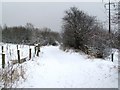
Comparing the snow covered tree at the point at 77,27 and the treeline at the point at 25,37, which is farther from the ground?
the snow covered tree at the point at 77,27

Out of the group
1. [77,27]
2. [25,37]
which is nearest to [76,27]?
[77,27]

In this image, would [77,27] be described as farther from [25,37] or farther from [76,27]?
[25,37]

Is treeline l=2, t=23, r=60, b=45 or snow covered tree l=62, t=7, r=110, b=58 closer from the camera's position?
snow covered tree l=62, t=7, r=110, b=58

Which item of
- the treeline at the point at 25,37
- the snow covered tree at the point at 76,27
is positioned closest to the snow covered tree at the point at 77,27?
the snow covered tree at the point at 76,27

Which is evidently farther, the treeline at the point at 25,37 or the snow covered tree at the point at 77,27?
the treeline at the point at 25,37

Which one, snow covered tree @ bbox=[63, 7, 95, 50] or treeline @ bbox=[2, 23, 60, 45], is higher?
snow covered tree @ bbox=[63, 7, 95, 50]

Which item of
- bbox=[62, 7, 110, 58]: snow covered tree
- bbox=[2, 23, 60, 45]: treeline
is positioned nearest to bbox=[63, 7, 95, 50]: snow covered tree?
bbox=[62, 7, 110, 58]: snow covered tree

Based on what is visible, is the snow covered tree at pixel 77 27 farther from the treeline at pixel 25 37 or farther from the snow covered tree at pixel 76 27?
the treeline at pixel 25 37

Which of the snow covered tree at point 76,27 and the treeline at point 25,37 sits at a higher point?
the snow covered tree at point 76,27

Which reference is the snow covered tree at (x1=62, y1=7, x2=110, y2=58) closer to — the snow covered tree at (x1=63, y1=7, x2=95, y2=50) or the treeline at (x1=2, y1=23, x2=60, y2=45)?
the snow covered tree at (x1=63, y1=7, x2=95, y2=50)

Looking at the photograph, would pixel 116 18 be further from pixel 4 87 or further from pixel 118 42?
pixel 4 87

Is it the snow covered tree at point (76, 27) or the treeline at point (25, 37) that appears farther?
the treeline at point (25, 37)

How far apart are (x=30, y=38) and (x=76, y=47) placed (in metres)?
56.2

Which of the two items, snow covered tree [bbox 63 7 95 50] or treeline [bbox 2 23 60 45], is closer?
snow covered tree [bbox 63 7 95 50]
